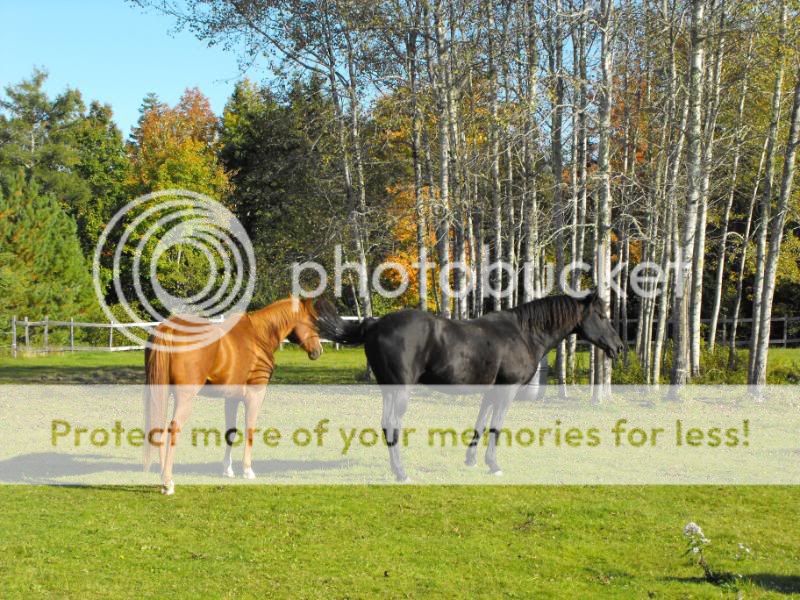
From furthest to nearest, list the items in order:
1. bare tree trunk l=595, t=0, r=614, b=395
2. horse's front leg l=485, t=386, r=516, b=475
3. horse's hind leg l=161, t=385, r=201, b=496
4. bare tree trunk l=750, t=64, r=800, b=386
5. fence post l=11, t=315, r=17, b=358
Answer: fence post l=11, t=315, r=17, b=358 < bare tree trunk l=750, t=64, r=800, b=386 < bare tree trunk l=595, t=0, r=614, b=395 < horse's front leg l=485, t=386, r=516, b=475 < horse's hind leg l=161, t=385, r=201, b=496

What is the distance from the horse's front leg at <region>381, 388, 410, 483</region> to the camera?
859 cm

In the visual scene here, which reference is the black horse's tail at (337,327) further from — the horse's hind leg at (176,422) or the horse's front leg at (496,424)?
the horse's front leg at (496,424)

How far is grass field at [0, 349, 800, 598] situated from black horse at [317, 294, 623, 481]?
3.19 feet

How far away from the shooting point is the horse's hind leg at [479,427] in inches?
362

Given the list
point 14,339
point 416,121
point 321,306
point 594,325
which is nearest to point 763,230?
point 416,121

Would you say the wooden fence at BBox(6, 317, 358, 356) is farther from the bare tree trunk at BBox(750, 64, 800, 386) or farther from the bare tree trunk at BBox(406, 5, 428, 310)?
the bare tree trunk at BBox(750, 64, 800, 386)

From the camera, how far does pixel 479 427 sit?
930 centimetres

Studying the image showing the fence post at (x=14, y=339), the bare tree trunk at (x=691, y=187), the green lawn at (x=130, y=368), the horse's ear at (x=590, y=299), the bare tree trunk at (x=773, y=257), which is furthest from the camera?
the fence post at (x=14, y=339)

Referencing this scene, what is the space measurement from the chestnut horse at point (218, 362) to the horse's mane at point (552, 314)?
239cm

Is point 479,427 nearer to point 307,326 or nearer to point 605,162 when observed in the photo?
point 307,326

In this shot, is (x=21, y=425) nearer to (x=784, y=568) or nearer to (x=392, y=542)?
(x=392, y=542)

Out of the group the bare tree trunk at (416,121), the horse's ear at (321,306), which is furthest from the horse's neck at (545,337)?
the bare tree trunk at (416,121)

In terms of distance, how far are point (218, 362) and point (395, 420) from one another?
1.91 metres

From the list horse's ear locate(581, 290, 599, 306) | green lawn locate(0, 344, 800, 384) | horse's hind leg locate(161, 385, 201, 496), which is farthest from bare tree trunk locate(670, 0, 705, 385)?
horse's hind leg locate(161, 385, 201, 496)
